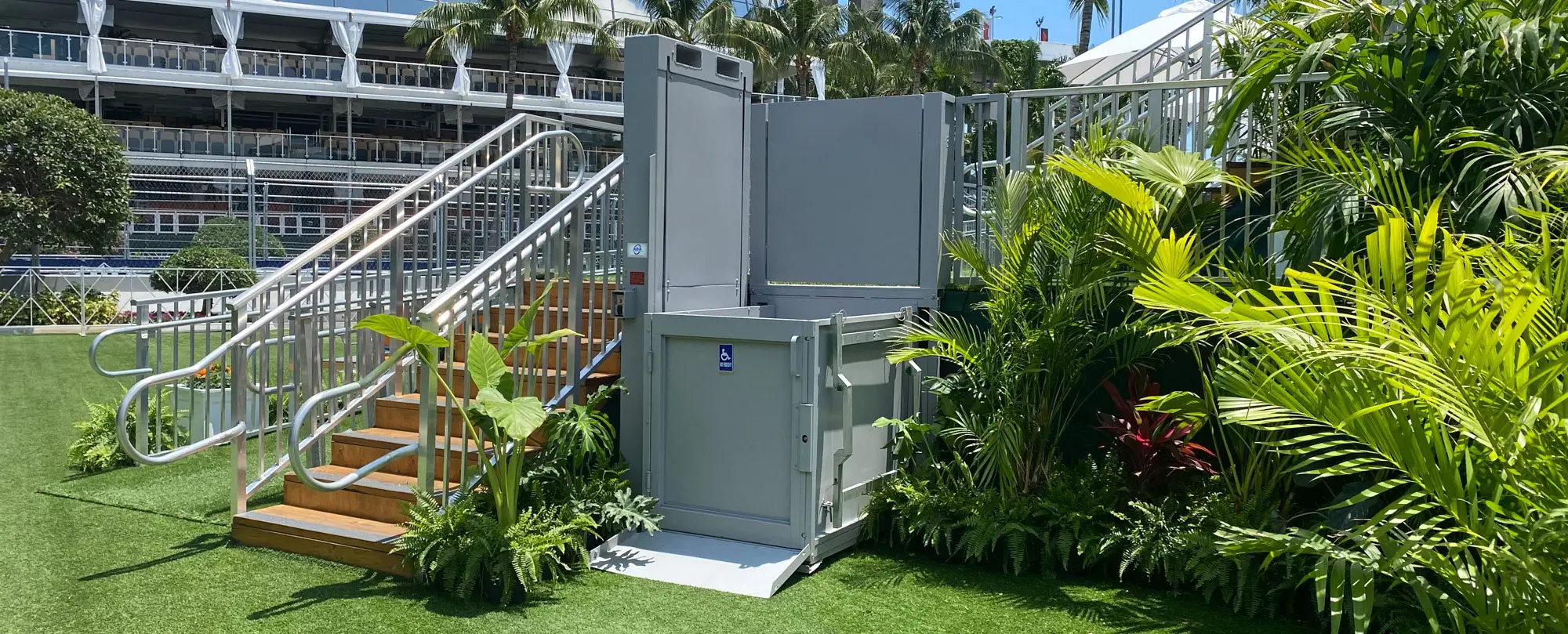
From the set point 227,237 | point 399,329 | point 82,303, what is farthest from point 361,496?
point 227,237

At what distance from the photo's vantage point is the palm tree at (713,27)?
31922 millimetres

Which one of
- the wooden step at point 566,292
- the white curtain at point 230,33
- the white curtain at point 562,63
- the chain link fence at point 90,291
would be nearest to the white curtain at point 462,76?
the white curtain at point 562,63

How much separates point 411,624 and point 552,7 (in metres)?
26.5

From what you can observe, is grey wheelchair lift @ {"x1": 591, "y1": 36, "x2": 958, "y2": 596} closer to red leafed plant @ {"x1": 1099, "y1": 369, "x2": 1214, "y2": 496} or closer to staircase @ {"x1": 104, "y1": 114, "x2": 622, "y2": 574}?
staircase @ {"x1": 104, "y1": 114, "x2": 622, "y2": 574}

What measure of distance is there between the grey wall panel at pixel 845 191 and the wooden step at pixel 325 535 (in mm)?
2815

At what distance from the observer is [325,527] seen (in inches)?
211

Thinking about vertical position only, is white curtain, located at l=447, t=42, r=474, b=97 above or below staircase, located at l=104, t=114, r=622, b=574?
above

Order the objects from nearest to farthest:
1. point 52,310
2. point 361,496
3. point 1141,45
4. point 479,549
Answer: point 479,549 < point 361,496 < point 1141,45 < point 52,310

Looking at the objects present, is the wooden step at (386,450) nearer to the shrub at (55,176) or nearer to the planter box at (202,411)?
the planter box at (202,411)

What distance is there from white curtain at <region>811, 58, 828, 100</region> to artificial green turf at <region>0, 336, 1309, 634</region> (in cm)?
3064

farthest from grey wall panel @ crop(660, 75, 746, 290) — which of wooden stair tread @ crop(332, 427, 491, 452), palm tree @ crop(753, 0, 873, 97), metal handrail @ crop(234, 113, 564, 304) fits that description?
palm tree @ crop(753, 0, 873, 97)

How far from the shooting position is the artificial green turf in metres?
4.52

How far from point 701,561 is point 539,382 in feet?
5.07

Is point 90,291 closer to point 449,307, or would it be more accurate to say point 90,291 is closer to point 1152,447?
point 449,307
